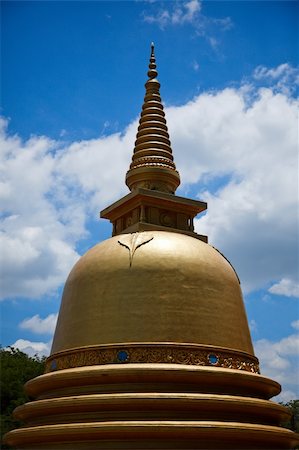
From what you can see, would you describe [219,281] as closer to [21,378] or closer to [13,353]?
[21,378]

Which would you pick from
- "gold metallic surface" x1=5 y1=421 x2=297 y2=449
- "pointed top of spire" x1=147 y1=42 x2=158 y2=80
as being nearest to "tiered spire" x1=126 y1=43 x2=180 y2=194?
"pointed top of spire" x1=147 y1=42 x2=158 y2=80

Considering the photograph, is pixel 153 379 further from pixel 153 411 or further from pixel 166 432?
pixel 166 432

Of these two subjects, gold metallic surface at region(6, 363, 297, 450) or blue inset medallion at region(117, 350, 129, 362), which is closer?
gold metallic surface at region(6, 363, 297, 450)

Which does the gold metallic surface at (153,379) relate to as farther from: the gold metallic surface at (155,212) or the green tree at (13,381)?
A: the green tree at (13,381)

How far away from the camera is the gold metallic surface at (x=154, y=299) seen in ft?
56.9

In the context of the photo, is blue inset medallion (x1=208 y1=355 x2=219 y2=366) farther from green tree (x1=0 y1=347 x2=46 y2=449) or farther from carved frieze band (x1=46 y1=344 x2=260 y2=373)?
green tree (x1=0 y1=347 x2=46 y2=449)

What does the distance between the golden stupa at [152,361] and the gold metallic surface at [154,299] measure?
0.11 ft

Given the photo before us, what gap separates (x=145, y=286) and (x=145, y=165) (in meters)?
7.15

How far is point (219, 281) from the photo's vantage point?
19.2 metres

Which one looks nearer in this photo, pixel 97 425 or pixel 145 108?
pixel 97 425

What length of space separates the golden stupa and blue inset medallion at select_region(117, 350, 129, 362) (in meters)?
0.03

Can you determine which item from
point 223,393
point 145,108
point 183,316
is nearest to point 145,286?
point 183,316

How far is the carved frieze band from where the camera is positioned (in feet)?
54.6

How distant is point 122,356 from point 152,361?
0.88m
